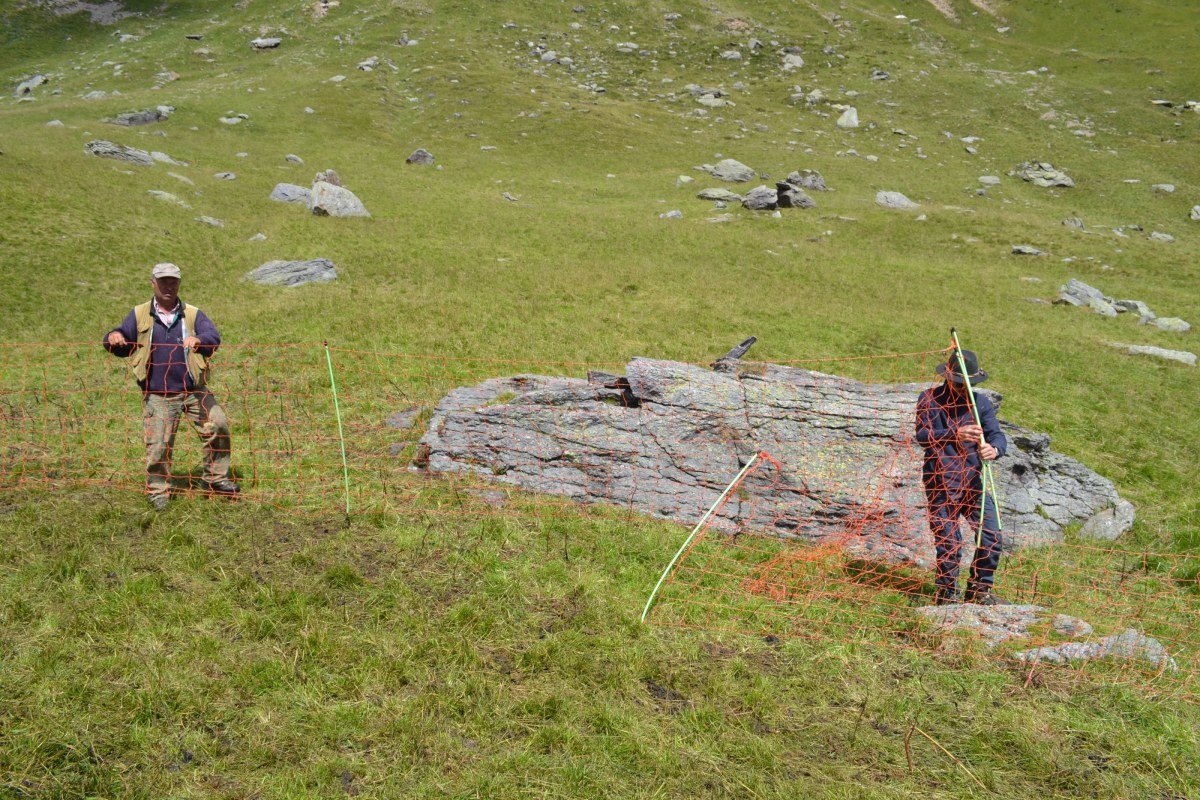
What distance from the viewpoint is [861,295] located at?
76.7 feet

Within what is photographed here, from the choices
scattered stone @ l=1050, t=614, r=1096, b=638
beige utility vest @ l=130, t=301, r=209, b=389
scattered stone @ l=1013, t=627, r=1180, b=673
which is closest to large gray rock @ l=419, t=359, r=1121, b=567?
scattered stone @ l=1050, t=614, r=1096, b=638

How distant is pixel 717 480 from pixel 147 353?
7.59 meters

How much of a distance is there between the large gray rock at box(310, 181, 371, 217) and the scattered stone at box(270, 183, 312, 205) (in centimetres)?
104

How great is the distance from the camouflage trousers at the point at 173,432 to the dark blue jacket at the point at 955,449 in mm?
8699

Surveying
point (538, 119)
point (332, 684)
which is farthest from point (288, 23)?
point (332, 684)

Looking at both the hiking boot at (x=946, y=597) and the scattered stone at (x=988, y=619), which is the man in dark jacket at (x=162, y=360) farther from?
the hiking boot at (x=946, y=597)

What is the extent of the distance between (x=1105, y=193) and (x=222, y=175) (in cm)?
4836

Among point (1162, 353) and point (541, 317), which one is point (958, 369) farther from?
point (1162, 353)

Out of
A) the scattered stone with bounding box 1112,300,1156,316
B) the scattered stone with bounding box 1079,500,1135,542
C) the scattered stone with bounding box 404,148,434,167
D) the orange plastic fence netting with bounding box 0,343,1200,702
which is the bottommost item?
the scattered stone with bounding box 1112,300,1156,316

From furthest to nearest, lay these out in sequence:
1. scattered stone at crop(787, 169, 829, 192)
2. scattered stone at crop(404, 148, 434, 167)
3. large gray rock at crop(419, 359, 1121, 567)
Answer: scattered stone at crop(404, 148, 434, 167)
scattered stone at crop(787, 169, 829, 192)
large gray rock at crop(419, 359, 1121, 567)

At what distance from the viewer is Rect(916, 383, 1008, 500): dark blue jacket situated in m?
7.78

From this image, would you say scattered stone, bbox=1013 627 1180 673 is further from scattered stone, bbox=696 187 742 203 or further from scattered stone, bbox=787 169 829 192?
scattered stone, bbox=787 169 829 192

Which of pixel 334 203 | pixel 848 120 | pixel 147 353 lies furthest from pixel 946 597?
pixel 848 120

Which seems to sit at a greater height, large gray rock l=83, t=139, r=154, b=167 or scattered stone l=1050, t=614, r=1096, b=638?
scattered stone l=1050, t=614, r=1096, b=638
